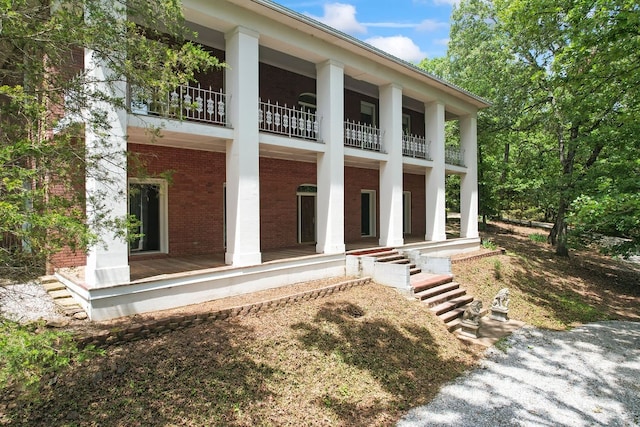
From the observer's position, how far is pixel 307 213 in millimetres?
→ 13234

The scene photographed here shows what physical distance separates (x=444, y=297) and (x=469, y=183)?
7607 mm

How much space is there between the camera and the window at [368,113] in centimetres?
1452

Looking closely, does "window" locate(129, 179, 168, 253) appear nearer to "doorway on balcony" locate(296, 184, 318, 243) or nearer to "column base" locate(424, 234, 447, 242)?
"doorway on balcony" locate(296, 184, 318, 243)

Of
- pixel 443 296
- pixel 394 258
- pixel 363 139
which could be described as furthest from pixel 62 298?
pixel 363 139

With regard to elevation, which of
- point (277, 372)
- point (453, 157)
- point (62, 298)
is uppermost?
point (453, 157)

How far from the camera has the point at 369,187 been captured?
1541 centimetres

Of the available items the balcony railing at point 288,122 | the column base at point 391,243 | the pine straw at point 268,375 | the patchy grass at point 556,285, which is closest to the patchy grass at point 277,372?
the pine straw at point 268,375

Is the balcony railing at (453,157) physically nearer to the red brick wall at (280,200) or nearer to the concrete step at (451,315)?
the red brick wall at (280,200)

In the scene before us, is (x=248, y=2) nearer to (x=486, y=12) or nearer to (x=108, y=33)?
(x=108, y=33)

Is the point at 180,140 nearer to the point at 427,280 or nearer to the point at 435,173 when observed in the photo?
the point at 427,280

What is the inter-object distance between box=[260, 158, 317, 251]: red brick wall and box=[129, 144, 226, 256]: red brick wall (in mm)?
1493

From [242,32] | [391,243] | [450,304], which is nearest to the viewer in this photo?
[242,32]

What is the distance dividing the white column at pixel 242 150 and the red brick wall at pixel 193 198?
247cm

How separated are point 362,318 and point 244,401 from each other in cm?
328
